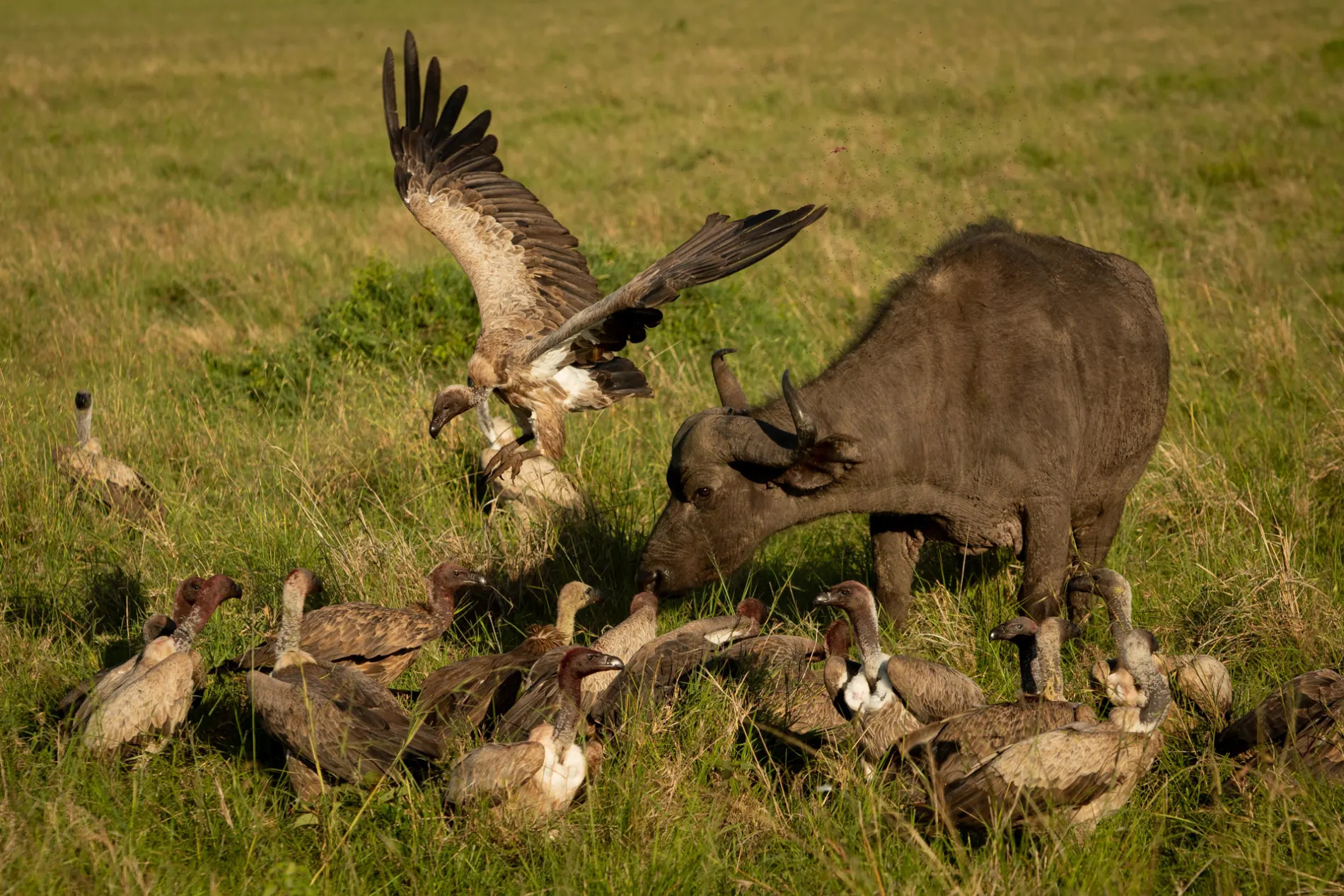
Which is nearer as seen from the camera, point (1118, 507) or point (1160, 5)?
point (1118, 507)

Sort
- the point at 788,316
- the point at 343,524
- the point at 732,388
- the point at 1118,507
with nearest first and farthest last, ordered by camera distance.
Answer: the point at 732,388, the point at 1118,507, the point at 343,524, the point at 788,316

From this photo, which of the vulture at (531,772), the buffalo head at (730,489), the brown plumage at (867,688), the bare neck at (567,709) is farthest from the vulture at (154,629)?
the brown plumage at (867,688)

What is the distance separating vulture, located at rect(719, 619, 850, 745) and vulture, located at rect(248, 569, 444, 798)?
49.1 inches

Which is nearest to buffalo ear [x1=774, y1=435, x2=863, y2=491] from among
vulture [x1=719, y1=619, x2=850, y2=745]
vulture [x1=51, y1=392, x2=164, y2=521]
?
vulture [x1=719, y1=619, x2=850, y2=745]

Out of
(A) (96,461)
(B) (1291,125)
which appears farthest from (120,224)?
(B) (1291,125)

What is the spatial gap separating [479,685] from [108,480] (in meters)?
3.02

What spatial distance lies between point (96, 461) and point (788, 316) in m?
5.29

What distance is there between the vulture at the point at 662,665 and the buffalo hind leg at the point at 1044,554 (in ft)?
4.03

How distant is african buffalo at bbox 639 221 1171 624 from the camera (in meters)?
5.37

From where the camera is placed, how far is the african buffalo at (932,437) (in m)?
5.37

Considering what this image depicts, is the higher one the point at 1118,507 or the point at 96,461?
the point at 96,461

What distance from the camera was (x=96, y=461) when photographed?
6.95 meters

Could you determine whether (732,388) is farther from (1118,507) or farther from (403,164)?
(403,164)

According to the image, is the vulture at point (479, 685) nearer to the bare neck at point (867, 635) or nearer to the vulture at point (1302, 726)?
the bare neck at point (867, 635)
